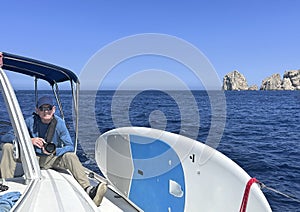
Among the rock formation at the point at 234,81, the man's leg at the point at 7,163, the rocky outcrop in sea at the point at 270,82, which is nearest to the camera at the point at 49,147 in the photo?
the man's leg at the point at 7,163

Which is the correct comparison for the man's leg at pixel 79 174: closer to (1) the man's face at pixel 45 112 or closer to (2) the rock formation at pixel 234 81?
(1) the man's face at pixel 45 112

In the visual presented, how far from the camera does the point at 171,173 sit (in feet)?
12.1

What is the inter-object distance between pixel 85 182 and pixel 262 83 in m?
168

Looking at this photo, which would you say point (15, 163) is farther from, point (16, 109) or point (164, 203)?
point (164, 203)

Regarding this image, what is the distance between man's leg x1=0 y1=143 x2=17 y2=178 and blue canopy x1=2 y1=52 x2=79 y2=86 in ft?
3.61

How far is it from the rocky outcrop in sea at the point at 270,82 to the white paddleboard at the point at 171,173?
147 m

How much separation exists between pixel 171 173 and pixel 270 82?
162 meters

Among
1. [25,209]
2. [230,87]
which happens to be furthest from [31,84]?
[230,87]

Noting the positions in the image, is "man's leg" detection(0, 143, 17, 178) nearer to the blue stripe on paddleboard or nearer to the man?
the man

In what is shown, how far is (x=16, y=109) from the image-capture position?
8.96 ft

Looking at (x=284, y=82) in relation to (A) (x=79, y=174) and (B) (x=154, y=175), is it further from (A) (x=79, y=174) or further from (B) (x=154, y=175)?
(A) (x=79, y=174)

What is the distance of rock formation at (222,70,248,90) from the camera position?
15735 centimetres

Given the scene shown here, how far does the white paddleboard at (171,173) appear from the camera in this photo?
283cm

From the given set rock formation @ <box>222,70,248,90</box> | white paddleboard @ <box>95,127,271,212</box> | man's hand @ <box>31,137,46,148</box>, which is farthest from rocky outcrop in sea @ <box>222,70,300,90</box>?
man's hand @ <box>31,137,46,148</box>
